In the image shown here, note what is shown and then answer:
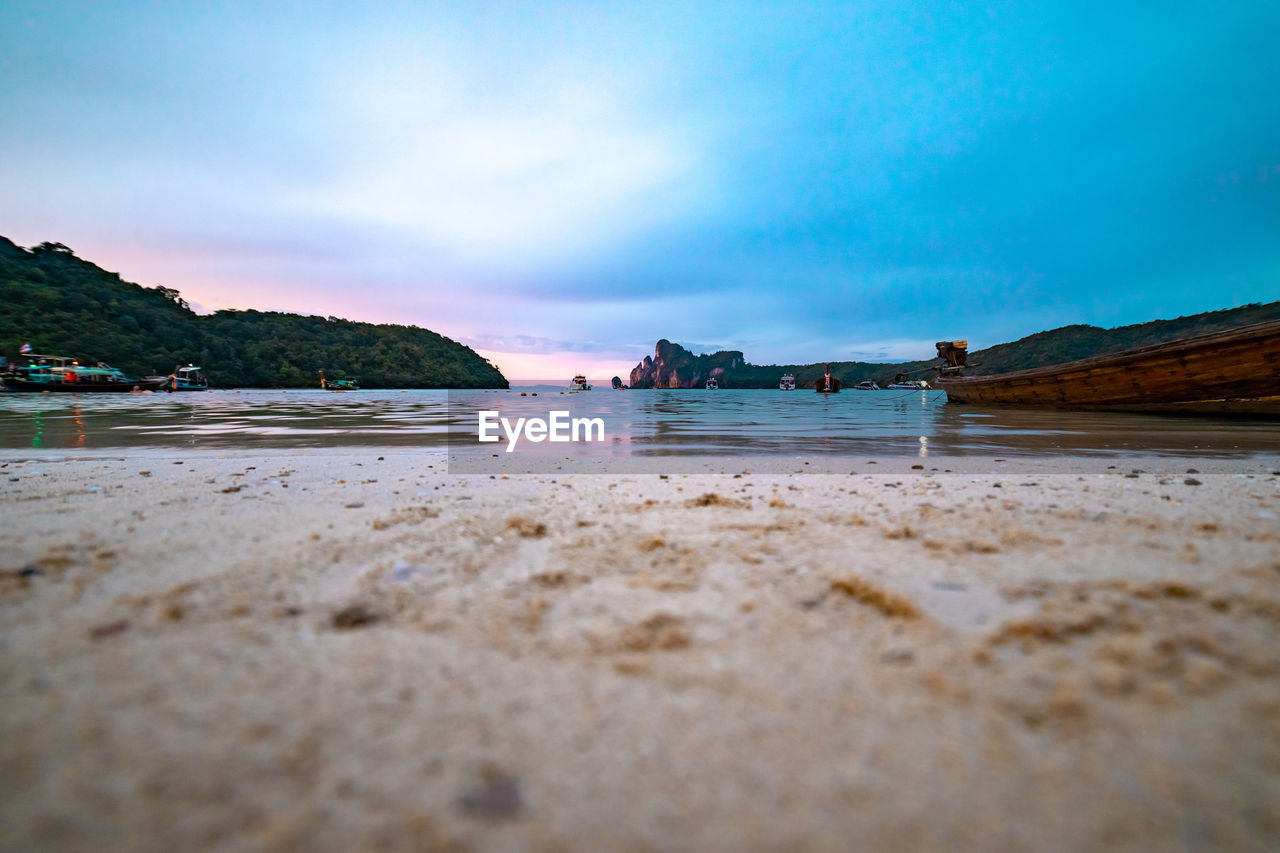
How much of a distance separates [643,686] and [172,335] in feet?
333

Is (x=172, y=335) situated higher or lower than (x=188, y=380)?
higher

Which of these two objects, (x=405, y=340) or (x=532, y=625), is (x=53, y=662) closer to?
(x=532, y=625)

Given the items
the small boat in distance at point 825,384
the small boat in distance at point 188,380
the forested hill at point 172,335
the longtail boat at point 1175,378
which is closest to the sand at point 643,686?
the longtail boat at point 1175,378

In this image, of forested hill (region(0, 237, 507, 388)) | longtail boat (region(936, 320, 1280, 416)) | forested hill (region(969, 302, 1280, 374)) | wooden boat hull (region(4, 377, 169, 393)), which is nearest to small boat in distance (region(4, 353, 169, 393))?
wooden boat hull (region(4, 377, 169, 393))

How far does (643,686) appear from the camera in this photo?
1.38m

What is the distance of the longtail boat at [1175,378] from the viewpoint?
1062 centimetres

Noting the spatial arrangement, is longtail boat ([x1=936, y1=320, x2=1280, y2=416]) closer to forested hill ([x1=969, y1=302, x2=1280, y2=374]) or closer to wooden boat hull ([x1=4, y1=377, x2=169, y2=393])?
forested hill ([x1=969, y1=302, x2=1280, y2=374])

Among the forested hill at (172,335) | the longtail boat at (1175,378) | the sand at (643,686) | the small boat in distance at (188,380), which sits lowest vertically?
the sand at (643,686)

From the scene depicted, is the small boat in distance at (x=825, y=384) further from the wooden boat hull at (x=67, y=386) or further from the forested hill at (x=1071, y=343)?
the wooden boat hull at (x=67, y=386)

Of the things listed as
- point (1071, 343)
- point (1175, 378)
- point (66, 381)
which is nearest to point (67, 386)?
point (66, 381)

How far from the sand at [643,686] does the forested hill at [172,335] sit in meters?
85.2

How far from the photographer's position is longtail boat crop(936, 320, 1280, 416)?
1062 centimetres

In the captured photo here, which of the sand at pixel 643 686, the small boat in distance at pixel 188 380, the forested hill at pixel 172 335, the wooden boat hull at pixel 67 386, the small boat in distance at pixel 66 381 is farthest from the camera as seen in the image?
the forested hill at pixel 172 335

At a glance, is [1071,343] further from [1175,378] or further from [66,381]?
[66,381]
